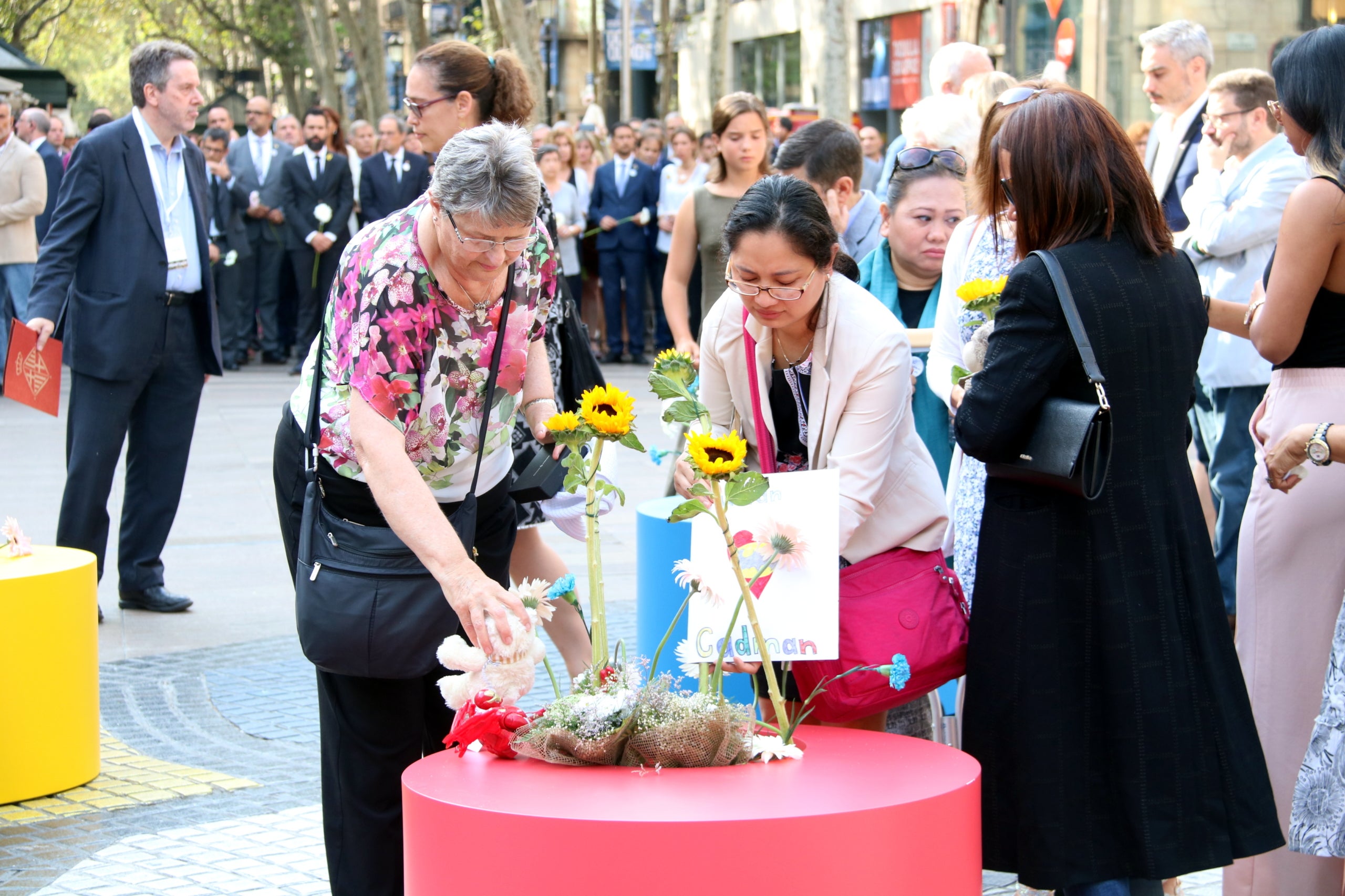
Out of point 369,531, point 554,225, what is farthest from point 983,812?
point 554,225

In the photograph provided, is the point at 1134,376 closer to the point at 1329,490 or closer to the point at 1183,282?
the point at 1183,282

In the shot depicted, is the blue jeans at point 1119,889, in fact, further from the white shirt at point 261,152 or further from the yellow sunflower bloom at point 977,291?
the white shirt at point 261,152

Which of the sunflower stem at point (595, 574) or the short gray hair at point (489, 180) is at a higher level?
the short gray hair at point (489, 180)

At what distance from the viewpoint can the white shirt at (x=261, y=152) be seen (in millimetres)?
14930

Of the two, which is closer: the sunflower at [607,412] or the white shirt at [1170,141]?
the sunflower at [607,412]

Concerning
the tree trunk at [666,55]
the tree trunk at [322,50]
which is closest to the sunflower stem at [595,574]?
the tree trunk at [666,55]

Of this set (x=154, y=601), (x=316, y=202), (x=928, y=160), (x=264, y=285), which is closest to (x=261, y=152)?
(x=316, y=202)

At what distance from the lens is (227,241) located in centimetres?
1450

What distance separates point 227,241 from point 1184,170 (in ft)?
34.1

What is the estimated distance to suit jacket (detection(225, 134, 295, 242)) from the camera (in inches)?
579

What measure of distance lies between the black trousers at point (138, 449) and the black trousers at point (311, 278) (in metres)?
7.92

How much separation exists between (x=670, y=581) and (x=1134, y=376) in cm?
208

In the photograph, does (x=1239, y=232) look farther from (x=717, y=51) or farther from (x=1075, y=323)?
(x=717, y=51)

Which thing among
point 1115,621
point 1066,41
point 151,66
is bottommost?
point 1115,621
